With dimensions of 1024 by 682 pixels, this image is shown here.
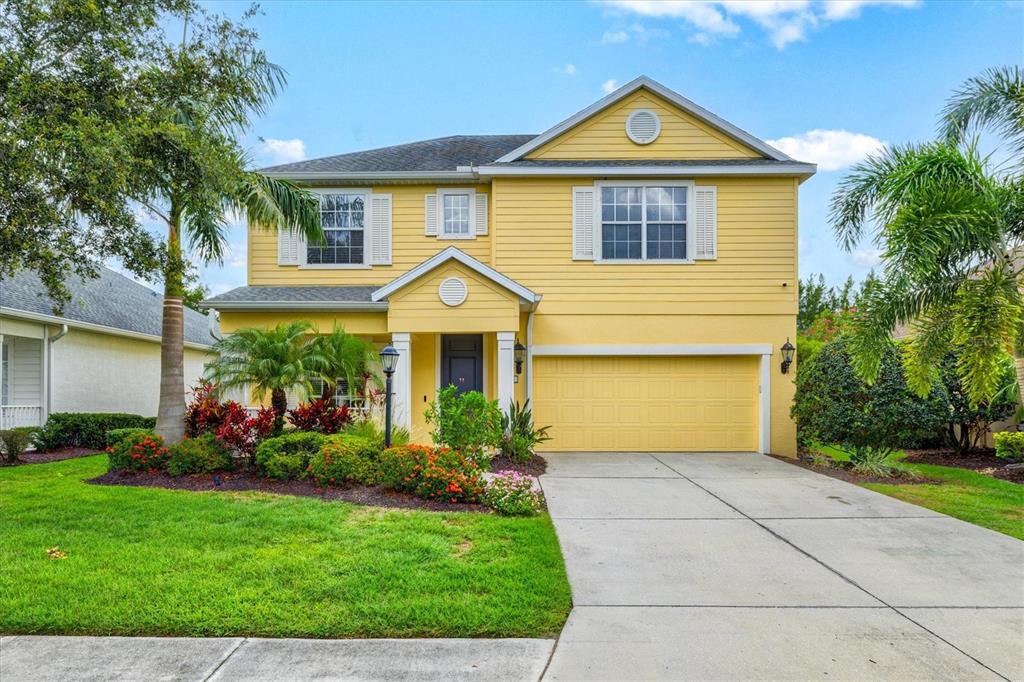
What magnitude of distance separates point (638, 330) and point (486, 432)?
15.0 feet

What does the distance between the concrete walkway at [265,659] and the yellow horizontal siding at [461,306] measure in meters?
7.39

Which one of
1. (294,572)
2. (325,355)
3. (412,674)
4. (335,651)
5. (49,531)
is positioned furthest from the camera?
(325,355)

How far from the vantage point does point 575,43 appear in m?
14.9

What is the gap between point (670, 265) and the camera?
39.8ft

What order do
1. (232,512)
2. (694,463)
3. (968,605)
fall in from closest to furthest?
(968,605)
(232,512)
(694,463)

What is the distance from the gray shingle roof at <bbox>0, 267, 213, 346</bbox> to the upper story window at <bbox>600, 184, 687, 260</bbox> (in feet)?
31.1

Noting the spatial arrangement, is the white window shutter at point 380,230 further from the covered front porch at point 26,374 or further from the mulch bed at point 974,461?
the mulch bed at point 974,461

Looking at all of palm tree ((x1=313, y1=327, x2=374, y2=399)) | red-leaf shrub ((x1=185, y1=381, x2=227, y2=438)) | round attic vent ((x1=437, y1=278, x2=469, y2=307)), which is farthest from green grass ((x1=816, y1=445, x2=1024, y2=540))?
red-leaf shrub ((x1=185, y1=381, x2=227, y2=438))

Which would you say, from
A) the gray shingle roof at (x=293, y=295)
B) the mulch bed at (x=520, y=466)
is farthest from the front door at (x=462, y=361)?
the mulch bed at (x=520, y=466)

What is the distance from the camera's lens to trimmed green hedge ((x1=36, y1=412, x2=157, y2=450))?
12.4m

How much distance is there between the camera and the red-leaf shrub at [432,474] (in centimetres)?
724

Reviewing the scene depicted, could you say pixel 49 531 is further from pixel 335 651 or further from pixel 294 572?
pixel 335 651

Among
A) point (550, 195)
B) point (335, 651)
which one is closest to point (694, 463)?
point (550, 195)

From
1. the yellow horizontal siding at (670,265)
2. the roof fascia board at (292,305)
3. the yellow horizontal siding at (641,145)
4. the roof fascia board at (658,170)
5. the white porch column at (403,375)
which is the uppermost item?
the yellow horizontal siding at (641,145)
